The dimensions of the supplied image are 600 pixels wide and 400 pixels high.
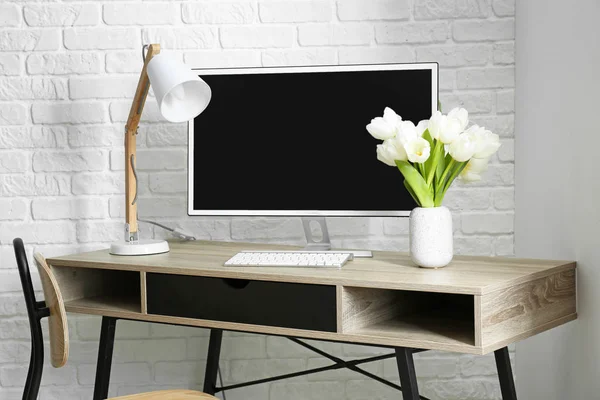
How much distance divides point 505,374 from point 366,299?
0.41 meters

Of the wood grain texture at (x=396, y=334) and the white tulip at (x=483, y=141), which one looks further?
the white tulip at (x=483, y=141)

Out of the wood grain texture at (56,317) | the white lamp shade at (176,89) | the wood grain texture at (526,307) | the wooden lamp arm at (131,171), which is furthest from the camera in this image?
the wooden lamp arm at (131,171)

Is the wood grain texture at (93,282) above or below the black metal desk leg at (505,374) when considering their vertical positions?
above

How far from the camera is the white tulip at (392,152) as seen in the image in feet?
5.54

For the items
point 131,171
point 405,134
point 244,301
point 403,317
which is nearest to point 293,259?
point 244,301

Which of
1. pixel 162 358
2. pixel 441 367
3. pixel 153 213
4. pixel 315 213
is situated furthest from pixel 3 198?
pixel 441 367

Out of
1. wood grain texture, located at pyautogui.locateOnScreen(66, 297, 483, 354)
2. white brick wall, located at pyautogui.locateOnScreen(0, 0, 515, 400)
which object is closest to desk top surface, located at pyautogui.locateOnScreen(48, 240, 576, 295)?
wood grain texture, located at pyautogui.locateOnScreen(66, 297, 483, 354)

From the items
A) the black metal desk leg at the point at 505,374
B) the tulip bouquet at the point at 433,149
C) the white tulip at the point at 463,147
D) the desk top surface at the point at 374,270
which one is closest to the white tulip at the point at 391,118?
the tulip bouquet at the point at 433,149

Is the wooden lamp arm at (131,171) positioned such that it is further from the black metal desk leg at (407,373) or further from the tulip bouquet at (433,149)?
the black metal desk leg at (407,373)

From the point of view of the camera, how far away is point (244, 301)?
1.74 meters

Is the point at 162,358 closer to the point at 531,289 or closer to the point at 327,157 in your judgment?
the point at 327,157

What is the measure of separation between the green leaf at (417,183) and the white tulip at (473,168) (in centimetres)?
9

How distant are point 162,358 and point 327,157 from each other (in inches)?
37.8

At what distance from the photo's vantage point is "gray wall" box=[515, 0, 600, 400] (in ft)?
5.53
